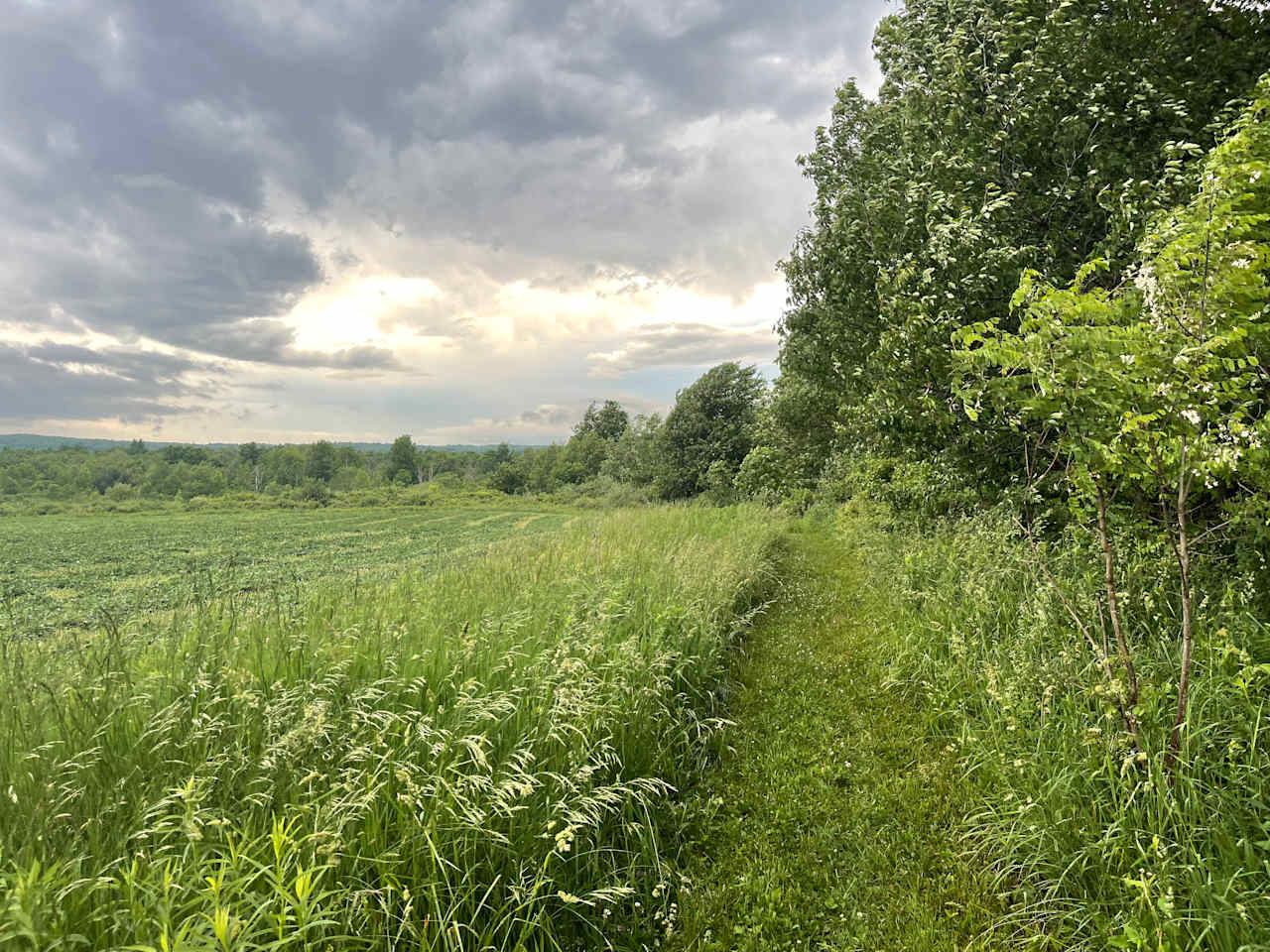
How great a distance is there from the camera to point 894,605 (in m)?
7.47

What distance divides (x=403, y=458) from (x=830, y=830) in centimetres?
10221

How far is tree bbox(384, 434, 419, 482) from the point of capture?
94000 millimetres

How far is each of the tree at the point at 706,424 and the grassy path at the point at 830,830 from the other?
78.6 ft

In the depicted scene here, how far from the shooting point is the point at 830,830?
367 cm

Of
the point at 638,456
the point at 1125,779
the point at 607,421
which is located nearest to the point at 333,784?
the point at 1125,779

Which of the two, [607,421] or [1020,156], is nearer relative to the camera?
[1020,156]

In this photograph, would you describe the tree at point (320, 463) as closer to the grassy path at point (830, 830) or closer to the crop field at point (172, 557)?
the crop field at point (172, 557)

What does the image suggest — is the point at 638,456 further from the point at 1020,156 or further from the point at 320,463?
the point at 320,463

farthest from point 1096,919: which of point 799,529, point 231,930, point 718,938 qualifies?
point 799,529

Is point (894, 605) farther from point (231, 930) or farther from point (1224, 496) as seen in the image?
point (231, 930)

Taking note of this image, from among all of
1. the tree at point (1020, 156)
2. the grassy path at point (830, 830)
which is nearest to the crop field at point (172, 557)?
the grassy path at point (830, 830)

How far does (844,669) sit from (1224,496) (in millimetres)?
3671

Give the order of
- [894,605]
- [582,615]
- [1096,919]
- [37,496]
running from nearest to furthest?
1. [1096,919]
2. [582,615]
3. [894,605]
4. [37,496]

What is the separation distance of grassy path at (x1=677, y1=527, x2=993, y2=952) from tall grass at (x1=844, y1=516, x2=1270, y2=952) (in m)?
0.29
